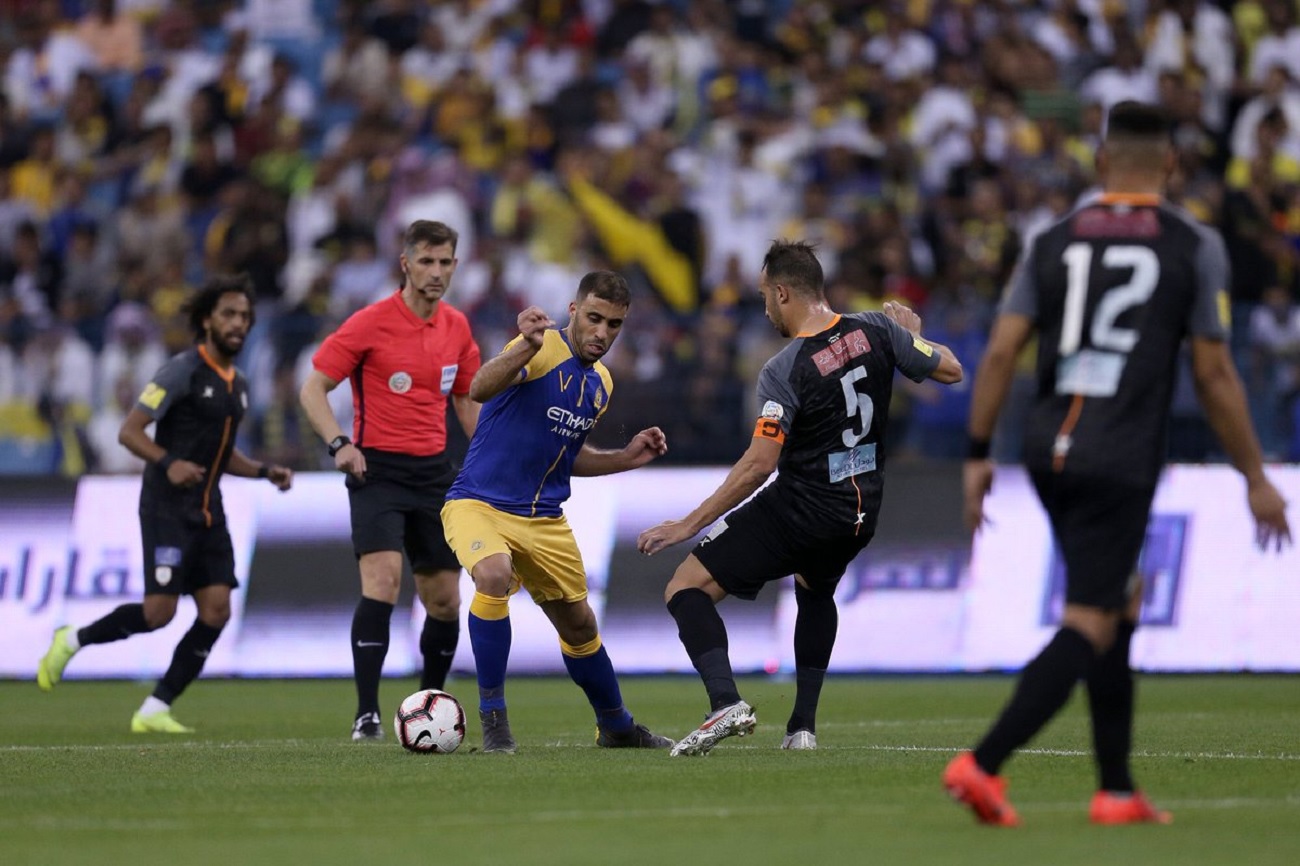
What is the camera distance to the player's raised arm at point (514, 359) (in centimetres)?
882

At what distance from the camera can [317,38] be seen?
2558 centimetres

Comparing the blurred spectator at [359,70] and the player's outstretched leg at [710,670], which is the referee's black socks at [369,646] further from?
the blurred spectator at [359,70]

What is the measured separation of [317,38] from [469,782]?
19059mm

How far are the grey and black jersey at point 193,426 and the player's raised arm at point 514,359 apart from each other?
3448mm

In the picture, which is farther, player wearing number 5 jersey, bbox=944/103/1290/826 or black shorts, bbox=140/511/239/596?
black shorts, bbox=140/511/239/596

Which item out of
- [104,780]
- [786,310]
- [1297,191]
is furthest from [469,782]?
[1297,191]

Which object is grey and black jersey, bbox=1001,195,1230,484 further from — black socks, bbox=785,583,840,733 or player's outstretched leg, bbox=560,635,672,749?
player's outstretched leg, bbox=560,635,672,749

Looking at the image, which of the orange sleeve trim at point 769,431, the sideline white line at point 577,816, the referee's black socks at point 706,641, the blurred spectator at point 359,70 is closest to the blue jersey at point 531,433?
the referee's black socks at point 706,641

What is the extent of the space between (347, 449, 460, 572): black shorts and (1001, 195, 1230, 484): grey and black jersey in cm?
511

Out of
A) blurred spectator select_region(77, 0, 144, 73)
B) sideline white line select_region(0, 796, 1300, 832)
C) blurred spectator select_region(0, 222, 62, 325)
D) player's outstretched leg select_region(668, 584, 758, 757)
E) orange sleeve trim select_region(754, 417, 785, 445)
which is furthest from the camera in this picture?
blurred spectator select_region(77, 0, 144, 73)

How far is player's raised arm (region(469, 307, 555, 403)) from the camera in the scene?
882 cm

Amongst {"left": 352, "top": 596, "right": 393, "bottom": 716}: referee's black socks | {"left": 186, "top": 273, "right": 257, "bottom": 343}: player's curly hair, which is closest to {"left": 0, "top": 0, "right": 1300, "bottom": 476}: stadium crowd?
{"left": 186, "top": 273, "right": 257, "bottom": 343}: player's curly hair

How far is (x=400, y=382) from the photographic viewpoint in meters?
11.0

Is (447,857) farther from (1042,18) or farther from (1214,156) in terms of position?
(1042,18)
